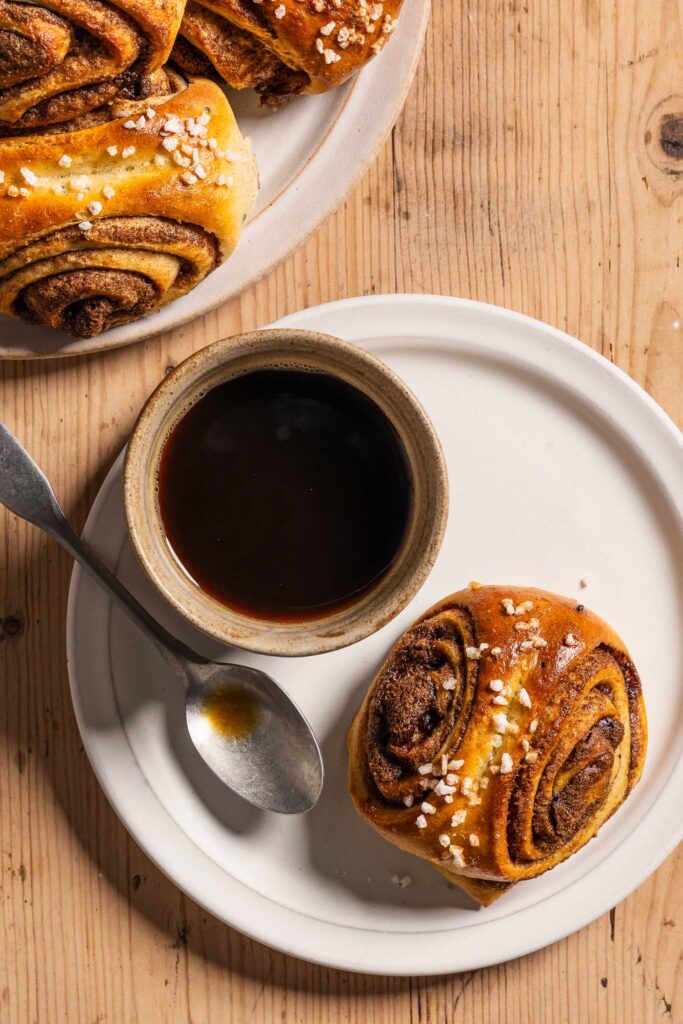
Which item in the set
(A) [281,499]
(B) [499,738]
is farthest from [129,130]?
(B) [499,738]

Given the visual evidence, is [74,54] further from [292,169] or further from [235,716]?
[235,716]

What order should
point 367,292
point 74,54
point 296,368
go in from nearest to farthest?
point 74,54 → point 296,368 → point 367,292

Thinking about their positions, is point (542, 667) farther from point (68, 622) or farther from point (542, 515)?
point (68, 622)

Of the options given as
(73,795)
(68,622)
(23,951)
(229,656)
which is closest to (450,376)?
(229,656)

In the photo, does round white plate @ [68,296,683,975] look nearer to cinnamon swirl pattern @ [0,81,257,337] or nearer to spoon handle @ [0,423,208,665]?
spoon handle @ [0,423,208,665]

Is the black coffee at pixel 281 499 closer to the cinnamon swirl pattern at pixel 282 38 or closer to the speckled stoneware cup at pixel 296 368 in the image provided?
the speckled stoneware cup at pixel 296 368

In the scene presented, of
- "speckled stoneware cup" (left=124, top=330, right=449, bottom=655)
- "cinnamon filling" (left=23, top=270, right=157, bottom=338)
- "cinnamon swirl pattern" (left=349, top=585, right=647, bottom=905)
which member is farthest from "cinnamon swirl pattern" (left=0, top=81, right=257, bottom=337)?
"cinnamon swirl pattern" (left=349, top=585, right=647, bottom=905)
